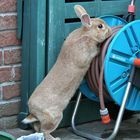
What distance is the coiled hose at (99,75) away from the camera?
12.6 feet

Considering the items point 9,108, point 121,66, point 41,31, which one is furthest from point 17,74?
point 121,66

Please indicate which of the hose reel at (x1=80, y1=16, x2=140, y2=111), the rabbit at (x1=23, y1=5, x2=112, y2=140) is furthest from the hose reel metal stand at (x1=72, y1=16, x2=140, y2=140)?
the rabbit at (x1=23, y1=5, x2=112, y2=140)

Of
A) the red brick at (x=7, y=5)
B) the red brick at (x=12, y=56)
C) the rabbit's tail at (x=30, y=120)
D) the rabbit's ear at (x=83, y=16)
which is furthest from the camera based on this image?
the red brick at (x=12, y=56)

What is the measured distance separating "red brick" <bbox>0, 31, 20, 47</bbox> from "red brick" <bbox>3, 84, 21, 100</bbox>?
13.8 inches

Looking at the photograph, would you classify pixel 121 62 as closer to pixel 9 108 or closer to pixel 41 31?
pixel 41 31

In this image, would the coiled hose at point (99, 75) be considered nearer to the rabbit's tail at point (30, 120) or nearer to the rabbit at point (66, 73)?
the rabbit at point (66, 73)

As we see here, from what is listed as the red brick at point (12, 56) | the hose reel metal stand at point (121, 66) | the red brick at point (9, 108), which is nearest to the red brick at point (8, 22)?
the red brick at point (12, 56)

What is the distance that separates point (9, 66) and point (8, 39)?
0.72 feet

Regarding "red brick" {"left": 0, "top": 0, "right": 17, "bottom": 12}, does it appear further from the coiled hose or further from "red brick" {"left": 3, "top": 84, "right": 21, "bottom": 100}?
the coiled hose

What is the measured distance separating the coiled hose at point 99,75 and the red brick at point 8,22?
28.2 inches

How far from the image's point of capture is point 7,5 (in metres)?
4.07

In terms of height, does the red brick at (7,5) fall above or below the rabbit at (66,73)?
above

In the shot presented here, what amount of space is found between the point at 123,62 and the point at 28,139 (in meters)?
0.91

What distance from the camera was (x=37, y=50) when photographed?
4105mm
